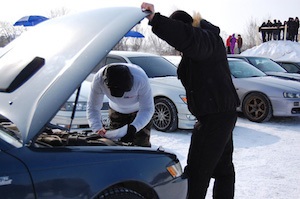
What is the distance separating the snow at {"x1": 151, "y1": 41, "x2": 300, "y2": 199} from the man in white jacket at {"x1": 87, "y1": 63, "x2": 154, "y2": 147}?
1.09 metres

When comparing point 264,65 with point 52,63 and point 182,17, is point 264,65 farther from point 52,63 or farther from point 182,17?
point 52,63

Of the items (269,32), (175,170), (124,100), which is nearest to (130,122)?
(124,100)

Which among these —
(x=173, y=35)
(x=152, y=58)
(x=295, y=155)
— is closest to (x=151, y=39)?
(x=152, y=58)

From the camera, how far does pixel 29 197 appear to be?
69.4 inches

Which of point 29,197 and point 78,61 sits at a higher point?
point 78,61

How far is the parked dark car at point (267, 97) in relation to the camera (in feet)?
23.4

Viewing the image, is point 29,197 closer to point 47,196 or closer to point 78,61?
point 47,196

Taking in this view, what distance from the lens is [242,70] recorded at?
8.42 meters

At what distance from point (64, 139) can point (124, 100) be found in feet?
3.75

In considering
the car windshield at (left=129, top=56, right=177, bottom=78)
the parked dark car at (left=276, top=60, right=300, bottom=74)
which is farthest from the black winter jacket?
the parked dark car at (left=276, top=60, right=300, bottom=74)

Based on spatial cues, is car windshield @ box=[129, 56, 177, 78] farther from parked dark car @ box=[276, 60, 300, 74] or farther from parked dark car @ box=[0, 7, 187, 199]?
parked dark car @ box=[276, 60, 300, 74]

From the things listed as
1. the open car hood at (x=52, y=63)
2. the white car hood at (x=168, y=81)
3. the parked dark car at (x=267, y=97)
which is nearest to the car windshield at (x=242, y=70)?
the parked dark car at (x=267, y=97)

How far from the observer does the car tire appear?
205 cm

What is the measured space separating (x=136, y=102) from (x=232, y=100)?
1078mm
